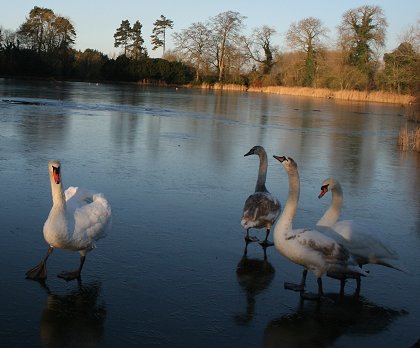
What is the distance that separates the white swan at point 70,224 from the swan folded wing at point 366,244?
2228 millimetres

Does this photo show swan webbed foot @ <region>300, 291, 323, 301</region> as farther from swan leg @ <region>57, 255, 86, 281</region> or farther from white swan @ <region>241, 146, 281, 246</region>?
swan leg @ <region>57, 255, 86, 281</region>

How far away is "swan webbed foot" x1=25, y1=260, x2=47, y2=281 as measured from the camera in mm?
4554

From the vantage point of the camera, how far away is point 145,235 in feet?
19.4

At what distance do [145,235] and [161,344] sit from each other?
94.0 inches

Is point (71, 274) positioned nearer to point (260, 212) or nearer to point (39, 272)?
point (39, 272)

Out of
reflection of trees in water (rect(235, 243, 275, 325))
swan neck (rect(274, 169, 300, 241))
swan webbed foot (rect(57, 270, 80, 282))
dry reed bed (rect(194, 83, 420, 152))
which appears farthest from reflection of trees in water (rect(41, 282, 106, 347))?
dry reed bed (rect(194, 83, 420, 152))

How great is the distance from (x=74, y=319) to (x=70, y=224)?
933mm

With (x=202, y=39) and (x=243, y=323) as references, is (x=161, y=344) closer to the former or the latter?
(x=243, y=323)

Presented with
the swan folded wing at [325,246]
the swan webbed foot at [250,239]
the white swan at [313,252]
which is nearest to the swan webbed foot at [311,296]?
the white swan at [313,252]

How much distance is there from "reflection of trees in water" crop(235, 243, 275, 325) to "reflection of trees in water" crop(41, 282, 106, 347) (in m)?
1.06

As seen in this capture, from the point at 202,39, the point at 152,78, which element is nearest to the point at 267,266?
the point at 152,78

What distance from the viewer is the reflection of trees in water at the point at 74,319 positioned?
11.7 feet

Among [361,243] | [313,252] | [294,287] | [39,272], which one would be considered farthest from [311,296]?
[39,272]

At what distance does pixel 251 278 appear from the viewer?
496 centimetres
